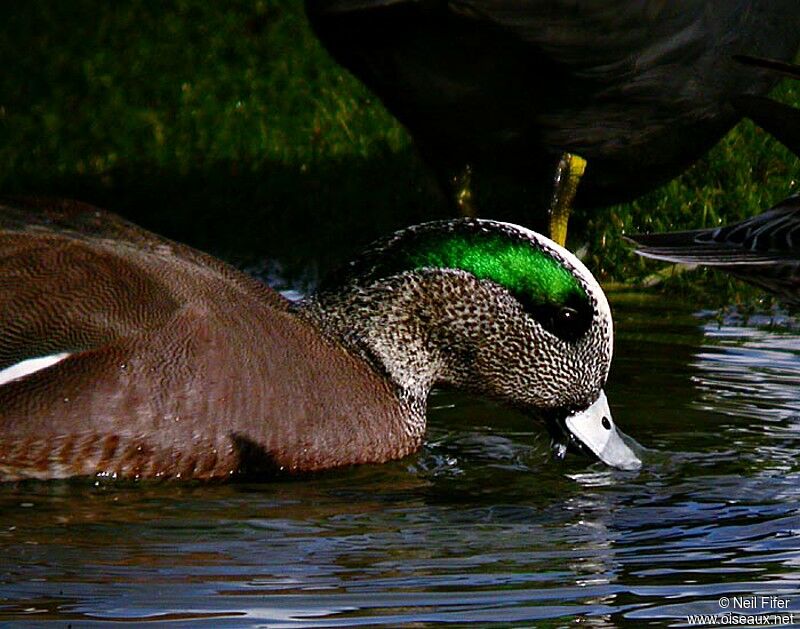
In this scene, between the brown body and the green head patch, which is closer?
the brown body

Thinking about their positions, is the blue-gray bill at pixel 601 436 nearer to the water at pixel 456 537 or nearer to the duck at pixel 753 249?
the water at pixel 456 537

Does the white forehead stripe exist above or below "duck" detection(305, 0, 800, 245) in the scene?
below

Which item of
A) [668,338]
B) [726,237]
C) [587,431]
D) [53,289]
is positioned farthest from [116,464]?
[668,338]

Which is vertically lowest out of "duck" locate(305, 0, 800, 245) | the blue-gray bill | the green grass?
the blue-gray bill

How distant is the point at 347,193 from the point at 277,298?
11.1 ft

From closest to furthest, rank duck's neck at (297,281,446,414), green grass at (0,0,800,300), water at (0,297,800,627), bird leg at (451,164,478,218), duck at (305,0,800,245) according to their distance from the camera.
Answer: water at (0,297,800,627)
duck's neck at (297,281,446,414)
duck at (305,0,800,245)
bird leg at (451,164,478,218)
green grass at (0,0,800,300)

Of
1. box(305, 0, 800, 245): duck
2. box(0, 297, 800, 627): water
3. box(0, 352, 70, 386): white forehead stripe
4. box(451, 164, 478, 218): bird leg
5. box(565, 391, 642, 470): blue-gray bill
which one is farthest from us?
box(451, 164, 478, 218): bird leg

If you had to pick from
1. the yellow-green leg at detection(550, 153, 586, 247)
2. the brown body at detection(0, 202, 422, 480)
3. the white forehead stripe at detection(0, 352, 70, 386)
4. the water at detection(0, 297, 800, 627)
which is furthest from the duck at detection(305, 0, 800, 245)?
Result: the white forehead stripe at detection(0, 352, 70, 386)

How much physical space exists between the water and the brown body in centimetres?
8

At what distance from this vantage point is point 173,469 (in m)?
4.13

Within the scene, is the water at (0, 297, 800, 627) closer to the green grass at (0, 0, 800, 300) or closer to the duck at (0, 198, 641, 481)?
the duck at (0, 198, 641, 481)

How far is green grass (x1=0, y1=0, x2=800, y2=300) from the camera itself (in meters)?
7.39

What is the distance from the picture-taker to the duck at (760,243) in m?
4.60

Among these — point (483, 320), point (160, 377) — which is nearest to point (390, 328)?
point (483, 320)
